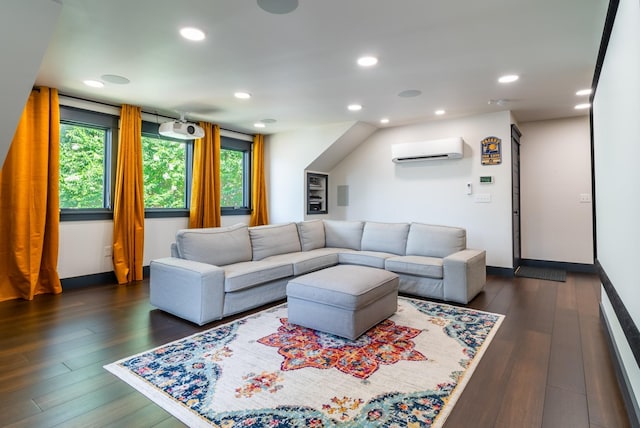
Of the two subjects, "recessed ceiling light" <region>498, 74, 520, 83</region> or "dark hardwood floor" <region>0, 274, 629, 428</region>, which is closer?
"dark hardwood floor" <region>0, 274, 629, 428</region>

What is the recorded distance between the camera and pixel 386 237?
445cm

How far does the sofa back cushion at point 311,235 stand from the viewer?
4.62 meters

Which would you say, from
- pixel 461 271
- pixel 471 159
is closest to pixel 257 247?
pixel 461 271

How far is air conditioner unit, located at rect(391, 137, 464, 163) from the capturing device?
16.7 feet

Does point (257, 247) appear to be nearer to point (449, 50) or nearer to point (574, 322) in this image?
point (449, 50)

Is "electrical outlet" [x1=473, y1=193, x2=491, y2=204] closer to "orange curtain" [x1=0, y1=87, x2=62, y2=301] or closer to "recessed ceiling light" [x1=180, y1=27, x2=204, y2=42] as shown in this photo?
"recessed ceiling light" [x1=180, y1=27, x2=204, y2=42]

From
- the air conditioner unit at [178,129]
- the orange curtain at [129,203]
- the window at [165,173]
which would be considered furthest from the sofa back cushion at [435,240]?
the orange curtain at [129,203]

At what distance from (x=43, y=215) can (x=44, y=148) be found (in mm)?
783

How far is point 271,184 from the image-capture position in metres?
6.64

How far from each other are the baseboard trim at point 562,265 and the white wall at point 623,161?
3.46m

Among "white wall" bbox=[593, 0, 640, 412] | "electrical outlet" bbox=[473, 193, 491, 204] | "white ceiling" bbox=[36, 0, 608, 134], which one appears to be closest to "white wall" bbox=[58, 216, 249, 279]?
"white ceiling" bbox=[36, 0, 608, 134]

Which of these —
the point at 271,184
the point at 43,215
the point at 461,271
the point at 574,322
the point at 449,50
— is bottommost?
the point at 574,322

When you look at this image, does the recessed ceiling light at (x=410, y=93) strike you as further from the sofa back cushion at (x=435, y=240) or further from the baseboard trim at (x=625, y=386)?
the baseboard trim at (x=625, y=386)

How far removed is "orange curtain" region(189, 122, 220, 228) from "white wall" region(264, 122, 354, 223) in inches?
48.1
